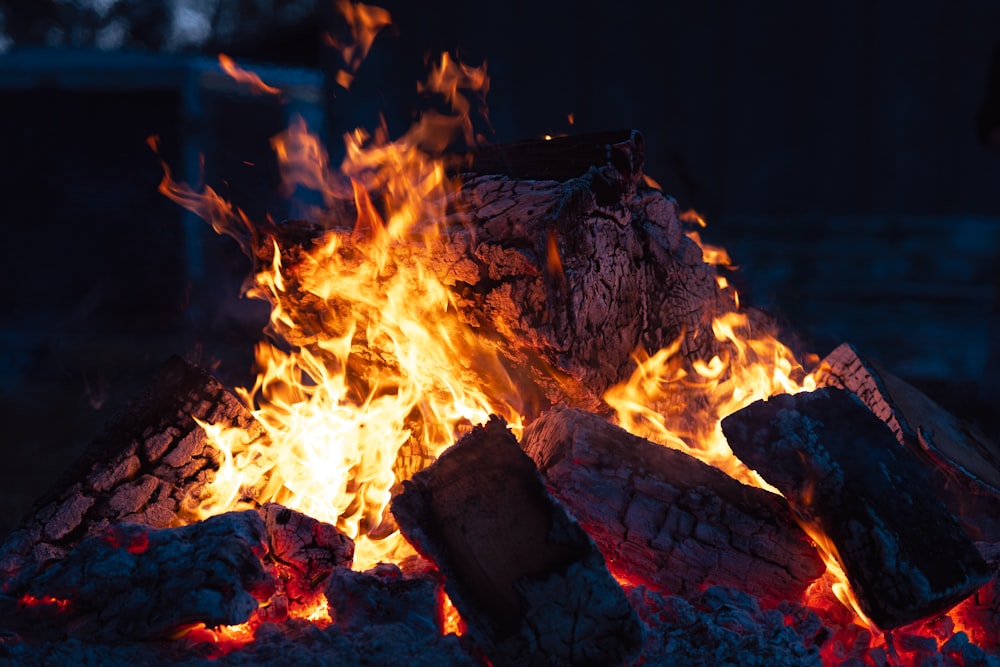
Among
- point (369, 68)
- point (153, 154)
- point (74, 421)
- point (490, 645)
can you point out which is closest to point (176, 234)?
point (153, 154)

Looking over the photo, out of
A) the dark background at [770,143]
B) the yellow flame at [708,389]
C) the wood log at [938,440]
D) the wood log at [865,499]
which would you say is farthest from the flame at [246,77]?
the wood log at [865,499]

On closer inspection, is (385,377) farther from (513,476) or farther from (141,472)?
(513,476)

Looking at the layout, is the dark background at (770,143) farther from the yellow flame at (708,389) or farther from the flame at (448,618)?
the flame at (448,618)

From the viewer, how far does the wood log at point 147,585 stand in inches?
69.5

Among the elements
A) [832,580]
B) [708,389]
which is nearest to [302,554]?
[832,580]

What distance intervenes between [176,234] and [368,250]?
5465 mm

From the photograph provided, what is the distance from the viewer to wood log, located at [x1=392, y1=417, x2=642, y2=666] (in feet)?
5.48

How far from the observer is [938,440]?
2520mm

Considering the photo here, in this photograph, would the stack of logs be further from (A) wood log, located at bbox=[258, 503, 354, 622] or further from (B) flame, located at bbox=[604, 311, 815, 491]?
(B) flame, located at bbox=[604, 311, 815, 491]

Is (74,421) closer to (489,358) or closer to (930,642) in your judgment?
(489,358)

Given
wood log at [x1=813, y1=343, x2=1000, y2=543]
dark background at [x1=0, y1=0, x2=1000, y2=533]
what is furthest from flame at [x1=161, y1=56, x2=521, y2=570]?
dark background at [x1=0, y1=0, x2=1000, y2=533]

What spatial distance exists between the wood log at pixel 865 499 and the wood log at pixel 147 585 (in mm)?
1314

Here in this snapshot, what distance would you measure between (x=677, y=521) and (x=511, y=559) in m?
0.50

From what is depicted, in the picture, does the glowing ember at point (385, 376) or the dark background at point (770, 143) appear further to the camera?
the dark background at point (770, 143)
